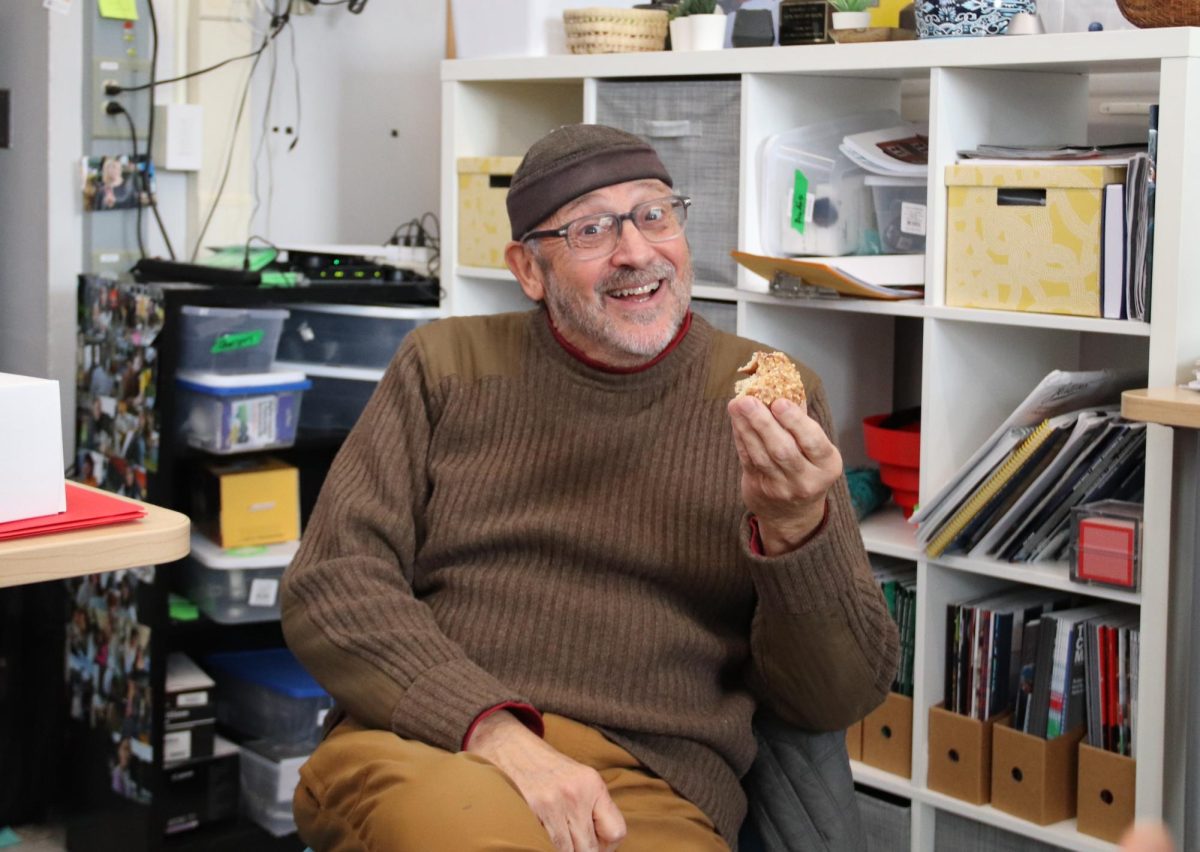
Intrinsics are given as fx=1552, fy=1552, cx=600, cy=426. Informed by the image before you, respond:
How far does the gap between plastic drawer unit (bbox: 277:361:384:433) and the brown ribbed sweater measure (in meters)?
0.99

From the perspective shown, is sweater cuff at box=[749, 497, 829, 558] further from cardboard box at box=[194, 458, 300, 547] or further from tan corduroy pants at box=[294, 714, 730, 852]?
cardboard box at box=[194, 458, 300, 547]

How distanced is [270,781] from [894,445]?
4.18 ft

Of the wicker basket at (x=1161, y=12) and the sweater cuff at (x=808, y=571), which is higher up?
the wicker basket at (x=1161, y=12)

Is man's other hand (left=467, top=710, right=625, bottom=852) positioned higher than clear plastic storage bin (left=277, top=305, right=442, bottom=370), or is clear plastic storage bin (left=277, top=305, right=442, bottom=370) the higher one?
clear plastic storage bin (left=277, top=305, right=442, bottom=370)

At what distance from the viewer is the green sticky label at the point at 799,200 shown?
8.03 feet

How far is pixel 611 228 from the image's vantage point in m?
1.87

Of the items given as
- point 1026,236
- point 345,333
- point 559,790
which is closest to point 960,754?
point 1026,236

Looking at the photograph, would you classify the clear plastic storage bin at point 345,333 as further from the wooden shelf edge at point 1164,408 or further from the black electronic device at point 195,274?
the wooden shelf edge at point 1164,408

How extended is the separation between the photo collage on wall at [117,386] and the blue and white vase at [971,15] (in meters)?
1.31

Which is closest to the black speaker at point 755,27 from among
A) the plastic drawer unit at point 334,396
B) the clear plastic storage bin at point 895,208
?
the clear plastic storage bin at point 895,208

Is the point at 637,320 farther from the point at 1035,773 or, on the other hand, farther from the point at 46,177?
the point at 46,177

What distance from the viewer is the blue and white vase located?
7.14ft

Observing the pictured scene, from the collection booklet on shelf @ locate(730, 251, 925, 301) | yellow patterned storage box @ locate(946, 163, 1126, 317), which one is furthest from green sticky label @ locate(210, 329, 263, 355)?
yellow patterned storage box @ locate(946, 163, 1126, 317)

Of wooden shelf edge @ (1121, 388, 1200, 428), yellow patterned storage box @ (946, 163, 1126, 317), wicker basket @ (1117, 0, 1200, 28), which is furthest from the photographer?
yellow patterned storage box @ (946, 163, 1126, 317)
